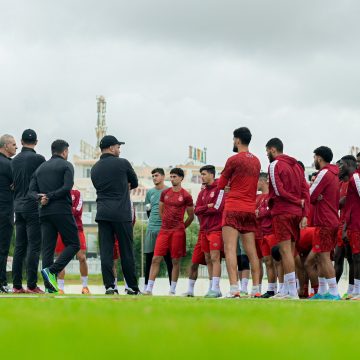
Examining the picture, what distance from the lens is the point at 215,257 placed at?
1603 cm

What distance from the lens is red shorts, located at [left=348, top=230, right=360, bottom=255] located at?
14.2 m

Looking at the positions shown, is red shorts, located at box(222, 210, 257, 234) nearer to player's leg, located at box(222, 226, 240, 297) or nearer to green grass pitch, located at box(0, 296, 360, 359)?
player's leg, located at box(222, 226, 240, 297)

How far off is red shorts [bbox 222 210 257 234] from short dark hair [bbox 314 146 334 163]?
1.29 meters

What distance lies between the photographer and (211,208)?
1636cm

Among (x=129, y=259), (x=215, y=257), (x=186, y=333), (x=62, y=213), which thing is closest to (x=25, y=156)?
(x=62, y=213)

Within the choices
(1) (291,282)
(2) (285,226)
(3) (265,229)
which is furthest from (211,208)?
(1) (291,282)

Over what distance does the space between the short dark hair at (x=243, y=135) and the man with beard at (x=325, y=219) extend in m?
1.05

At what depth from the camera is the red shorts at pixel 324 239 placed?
1334 cm

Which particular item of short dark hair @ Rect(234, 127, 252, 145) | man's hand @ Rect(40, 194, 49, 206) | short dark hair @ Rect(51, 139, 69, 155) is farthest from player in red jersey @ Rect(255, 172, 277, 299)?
man's hand @ Rect(40, 194, 49, 206)

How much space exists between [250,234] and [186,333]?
9.33m

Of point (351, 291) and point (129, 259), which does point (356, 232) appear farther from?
point (129, 259)

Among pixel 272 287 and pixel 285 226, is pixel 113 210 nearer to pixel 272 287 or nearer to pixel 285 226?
pixel 272 287

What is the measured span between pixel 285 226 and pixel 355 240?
1554 millimetres

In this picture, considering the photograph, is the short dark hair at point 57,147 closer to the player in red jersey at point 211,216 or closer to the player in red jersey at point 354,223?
the player in red jersey at point 211,216
